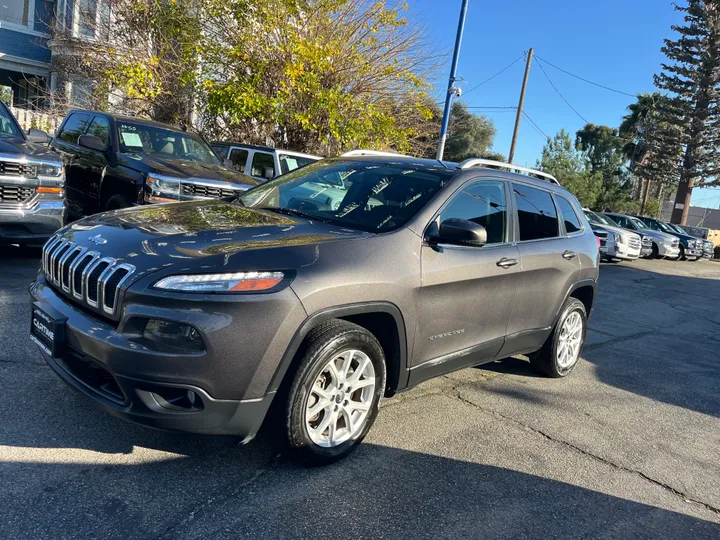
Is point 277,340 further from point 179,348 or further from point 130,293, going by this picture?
point 130,293

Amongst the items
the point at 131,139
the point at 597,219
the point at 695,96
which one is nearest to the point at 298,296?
the point at 131,139

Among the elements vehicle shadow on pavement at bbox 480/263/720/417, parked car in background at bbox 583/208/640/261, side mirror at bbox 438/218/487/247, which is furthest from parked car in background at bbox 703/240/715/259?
side mirror at bbox 438/218/487/247

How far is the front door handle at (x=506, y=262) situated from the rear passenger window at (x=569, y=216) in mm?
1216

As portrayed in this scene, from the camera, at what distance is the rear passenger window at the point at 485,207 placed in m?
3.98

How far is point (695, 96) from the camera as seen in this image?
113ft

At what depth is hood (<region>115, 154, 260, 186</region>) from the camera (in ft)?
24.5

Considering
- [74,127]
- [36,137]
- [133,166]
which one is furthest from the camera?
[74,127]

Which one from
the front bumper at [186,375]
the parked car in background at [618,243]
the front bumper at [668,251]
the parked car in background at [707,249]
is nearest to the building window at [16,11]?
the parked car in background at [618,243]

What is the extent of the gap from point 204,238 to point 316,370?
90 centimetres

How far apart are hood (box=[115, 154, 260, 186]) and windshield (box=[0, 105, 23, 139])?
1220 millimetres

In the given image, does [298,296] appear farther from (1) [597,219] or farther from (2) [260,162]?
(1) [597,219]

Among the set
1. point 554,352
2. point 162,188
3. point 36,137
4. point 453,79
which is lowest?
point 554,352

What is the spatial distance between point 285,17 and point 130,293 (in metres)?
11.5

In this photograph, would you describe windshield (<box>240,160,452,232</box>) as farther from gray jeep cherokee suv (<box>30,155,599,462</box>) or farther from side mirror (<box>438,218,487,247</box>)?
side mirror (<box>438,218,487,247</box>)
